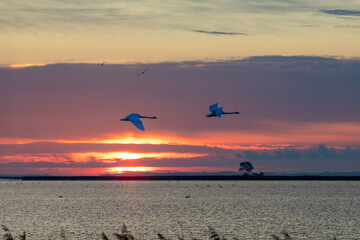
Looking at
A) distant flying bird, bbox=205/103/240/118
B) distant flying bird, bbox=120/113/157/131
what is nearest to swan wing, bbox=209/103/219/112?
distant flying bird, bbox=205/103/240/118

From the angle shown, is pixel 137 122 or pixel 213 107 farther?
pixel 213 107

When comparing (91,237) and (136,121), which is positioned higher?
(136,121)

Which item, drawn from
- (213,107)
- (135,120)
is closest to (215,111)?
(213,107)

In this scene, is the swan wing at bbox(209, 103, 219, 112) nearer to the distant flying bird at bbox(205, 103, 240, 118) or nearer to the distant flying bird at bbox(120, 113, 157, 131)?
the distant flying bird at bbox(205, 103, 240, 118)

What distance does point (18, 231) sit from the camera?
104 m

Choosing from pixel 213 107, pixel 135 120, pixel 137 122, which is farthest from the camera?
pixel 213 107

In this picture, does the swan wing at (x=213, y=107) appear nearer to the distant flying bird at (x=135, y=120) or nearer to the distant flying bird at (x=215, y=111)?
the distant flying bird at (x=215, y=111)

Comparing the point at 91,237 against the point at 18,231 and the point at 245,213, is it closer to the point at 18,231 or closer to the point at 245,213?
the point at 18,231

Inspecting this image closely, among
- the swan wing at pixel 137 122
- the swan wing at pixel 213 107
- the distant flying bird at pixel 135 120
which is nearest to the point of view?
the swan wing at pixel 137 122

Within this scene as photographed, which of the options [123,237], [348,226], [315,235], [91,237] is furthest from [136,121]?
[348,226]

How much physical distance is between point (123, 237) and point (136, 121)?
20.8 ft

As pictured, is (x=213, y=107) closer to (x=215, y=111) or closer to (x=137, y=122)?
(x=215, y=111)

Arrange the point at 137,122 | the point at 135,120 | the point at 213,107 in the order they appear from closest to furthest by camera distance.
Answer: the point at 137,122, the point at 135,120, the point at 213,107

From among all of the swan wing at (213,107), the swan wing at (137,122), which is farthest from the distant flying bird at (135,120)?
the swan wing at (213,107)
